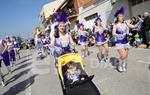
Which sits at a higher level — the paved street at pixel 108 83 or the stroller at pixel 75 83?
the stroller at pixel 75 83

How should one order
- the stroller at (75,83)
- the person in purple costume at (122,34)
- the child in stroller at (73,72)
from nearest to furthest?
the stroller at (75,83) → the child in stroller at (73,72) → the person in purple costume at (122,34)

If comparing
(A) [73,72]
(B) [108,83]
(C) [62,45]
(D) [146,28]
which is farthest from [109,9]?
(A) [73,72]

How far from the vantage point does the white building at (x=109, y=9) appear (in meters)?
21.9

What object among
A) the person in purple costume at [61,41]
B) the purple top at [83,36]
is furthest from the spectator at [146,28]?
the person in purple costume at [61,41]

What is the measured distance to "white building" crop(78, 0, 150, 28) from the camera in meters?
21.9

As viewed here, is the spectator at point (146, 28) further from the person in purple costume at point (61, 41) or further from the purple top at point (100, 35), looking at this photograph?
the person in purple costume at point (61, 41)

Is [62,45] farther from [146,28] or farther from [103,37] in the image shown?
[146,28]

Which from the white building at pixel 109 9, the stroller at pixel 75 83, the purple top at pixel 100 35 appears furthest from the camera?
the white building at pixel 109 9

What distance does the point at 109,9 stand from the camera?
27.3 meters

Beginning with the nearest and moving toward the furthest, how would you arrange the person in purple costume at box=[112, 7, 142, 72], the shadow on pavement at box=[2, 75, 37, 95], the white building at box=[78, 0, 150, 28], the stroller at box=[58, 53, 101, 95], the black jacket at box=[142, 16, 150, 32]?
the stroller at box=[58, 53, 101, 95] < the shadow on pavement at box=[2, 75, 37, 95] < the person in purple costume at box=[112, 7, 142, 72] < the black jacket at box=[142, 16, 150, 32] < the white building at box=[78, 0, 150, 28]

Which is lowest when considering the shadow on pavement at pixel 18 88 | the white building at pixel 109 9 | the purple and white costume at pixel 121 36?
the shadow on pavement at pixel 18 88

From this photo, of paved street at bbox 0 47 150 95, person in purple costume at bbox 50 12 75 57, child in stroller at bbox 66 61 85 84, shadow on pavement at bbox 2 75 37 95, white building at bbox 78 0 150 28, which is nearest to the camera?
child in stroller at bbox 66 61 85 84

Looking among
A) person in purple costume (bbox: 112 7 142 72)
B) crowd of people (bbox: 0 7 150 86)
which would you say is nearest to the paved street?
crowd of people (bbox: 0 7 150 86)

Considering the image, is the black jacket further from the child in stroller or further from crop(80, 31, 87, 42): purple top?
the child in stroller
